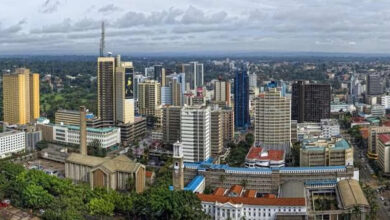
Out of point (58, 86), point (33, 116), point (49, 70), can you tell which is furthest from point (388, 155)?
point (49, 70)

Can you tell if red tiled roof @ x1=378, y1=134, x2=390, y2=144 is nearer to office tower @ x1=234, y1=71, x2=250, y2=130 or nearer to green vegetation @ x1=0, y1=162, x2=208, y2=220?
green vegetation @ x1=0, y1=162, x2=208, y2=220

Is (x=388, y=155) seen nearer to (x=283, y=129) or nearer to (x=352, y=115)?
(x=283, y=129)

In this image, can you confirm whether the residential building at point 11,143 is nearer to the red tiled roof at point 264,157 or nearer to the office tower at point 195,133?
the office tower at point 195,133

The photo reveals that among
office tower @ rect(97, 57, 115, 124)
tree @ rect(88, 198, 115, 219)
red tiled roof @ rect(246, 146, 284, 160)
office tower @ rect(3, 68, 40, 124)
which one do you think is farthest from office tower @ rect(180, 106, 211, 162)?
office tower @ rect(3, 68, 40, 124)

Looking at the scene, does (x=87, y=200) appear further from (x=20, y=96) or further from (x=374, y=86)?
(x=374, y=86)

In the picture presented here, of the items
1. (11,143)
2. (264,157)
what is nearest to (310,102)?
(264,157)

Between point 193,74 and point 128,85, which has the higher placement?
point 193,74

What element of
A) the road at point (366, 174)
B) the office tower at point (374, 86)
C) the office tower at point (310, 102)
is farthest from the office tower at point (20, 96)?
the office tower at point (374, 86)
